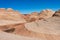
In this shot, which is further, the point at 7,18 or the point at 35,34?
the point at 7,18

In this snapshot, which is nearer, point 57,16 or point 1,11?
point 57,16

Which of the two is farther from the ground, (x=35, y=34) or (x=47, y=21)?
(x=47, y=21)

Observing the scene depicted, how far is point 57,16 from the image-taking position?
21.4 metres

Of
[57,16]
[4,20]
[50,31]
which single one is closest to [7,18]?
[4,20]

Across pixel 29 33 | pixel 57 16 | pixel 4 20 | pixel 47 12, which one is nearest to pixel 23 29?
pixel 29 33

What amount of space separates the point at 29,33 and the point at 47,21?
4872 mm

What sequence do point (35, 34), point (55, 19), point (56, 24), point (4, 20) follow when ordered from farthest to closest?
1. point (4, 20)
2. point (55, 19)
3. point (56, 24)
4. point (35, 34)

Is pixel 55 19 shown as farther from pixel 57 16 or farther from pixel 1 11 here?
pixel 1 11

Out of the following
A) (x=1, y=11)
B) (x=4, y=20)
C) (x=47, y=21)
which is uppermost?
(x=1, y=11)

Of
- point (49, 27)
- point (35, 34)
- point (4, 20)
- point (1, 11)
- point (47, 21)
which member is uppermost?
point (1, 11)

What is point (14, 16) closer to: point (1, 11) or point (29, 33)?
point (1, 11)

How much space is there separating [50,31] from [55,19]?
3.78 metres

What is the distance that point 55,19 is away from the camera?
20.7m

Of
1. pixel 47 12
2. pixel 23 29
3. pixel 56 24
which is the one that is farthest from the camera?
pixel 47 12
